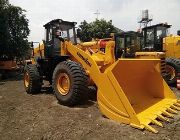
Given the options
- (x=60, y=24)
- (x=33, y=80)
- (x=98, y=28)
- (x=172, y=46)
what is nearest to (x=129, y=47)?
(x=172, y=46)

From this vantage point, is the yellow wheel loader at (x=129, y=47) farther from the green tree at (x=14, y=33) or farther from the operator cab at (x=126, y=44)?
the green tree at (x=14, y=33)

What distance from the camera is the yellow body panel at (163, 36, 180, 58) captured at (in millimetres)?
12578

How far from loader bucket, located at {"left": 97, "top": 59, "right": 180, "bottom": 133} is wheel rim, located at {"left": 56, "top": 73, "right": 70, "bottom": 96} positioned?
1.49m

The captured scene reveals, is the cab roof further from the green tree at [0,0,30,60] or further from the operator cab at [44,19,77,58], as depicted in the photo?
the green tree at [0,0,30,60]

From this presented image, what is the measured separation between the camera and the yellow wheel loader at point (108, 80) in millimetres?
6414

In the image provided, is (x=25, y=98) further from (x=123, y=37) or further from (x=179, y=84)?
(x=179, y=84)

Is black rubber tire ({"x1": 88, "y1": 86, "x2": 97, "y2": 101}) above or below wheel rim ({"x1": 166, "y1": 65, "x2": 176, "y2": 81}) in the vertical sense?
below

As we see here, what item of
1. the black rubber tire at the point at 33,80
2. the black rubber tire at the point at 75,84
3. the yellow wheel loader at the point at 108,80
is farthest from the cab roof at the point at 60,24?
the black rubber tire at the point at 75,84

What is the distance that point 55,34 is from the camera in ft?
31.5

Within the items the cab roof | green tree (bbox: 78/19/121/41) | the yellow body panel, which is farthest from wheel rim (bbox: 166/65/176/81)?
green tree (bbox: 78/19/121/41)

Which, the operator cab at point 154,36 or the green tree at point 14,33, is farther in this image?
the green tree at point 14,33

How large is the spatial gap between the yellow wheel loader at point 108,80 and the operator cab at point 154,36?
4111mm

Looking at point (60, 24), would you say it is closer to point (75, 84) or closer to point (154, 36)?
point (75, 84)

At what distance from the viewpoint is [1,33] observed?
66.0ft
